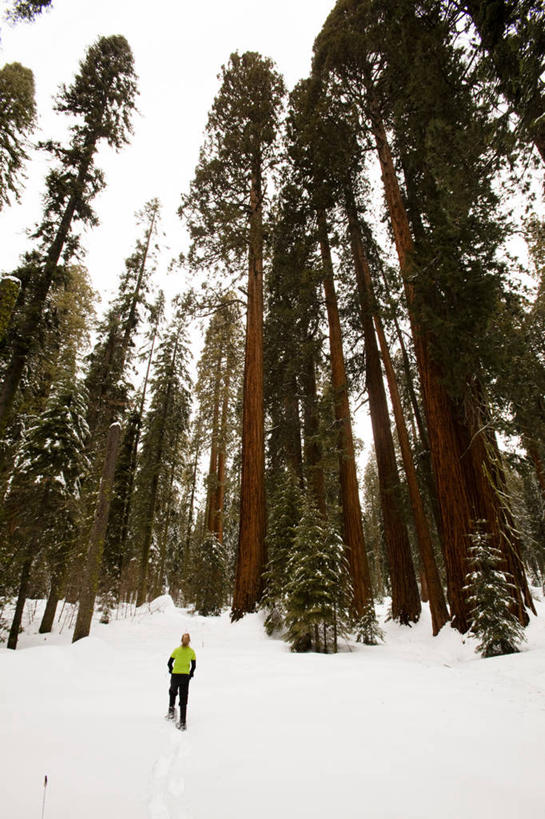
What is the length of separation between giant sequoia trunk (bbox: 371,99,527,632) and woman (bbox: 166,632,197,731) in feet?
16.9

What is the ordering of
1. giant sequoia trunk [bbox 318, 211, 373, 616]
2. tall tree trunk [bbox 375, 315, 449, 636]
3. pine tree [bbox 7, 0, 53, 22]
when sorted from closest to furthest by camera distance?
pine tree [bbox 7, 0, 53, 22], tall tree trunk [bbox 375, 315, 449, 636], giant sequoia trunk [bbox 318, 211, 373, 616]

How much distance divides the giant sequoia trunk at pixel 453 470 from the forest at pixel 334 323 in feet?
0.15

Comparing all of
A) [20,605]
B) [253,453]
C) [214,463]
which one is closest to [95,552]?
[20,605]

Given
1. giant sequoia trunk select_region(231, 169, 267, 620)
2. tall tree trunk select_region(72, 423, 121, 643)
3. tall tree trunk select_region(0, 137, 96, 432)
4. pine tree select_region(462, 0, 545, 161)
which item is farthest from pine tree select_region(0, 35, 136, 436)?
pine tree select_region(462, 0, 545, 161)

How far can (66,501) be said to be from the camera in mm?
12008

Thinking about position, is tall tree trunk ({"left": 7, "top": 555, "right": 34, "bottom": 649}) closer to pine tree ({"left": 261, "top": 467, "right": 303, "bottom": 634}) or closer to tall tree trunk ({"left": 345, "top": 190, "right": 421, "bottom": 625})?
pine tree ({"left": 261, "top": 467, "right": 303, "bottom": 634})

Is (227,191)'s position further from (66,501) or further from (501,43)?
(66,501)

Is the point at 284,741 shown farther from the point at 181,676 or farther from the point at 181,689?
the point at 181,676

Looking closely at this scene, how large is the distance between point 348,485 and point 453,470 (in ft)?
10.8

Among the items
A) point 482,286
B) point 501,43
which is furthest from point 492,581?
point 501,43

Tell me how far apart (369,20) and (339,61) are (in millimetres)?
1221

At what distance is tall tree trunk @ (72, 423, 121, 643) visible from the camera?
10.5 meters

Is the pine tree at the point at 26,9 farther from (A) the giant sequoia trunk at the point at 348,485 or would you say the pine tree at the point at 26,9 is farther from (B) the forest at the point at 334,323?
(A) the giant sequoia trunk at the point at 348,485

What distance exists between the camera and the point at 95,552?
1095cm
